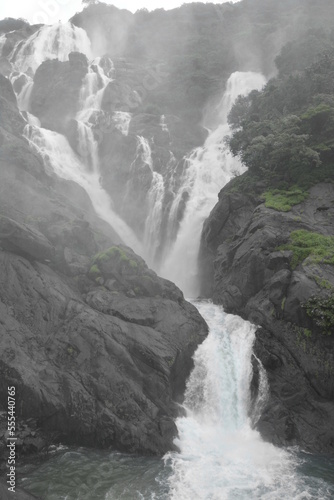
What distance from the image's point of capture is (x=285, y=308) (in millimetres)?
20578

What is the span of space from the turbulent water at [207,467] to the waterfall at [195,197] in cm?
1495

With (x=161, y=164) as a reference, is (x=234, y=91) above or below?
above

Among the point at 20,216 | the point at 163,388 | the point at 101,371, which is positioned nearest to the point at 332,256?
the point at 163,388

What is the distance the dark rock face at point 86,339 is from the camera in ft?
55.2

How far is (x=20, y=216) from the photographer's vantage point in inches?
1046

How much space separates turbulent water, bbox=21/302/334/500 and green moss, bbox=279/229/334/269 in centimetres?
712

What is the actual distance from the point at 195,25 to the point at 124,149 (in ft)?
187

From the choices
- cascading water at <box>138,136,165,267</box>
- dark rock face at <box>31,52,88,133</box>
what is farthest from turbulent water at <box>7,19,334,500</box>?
dark rock face at <box>31,52,88,133</box>

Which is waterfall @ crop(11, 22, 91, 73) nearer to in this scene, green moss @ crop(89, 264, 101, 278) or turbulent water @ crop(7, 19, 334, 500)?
turbulent water @ crop(7, 19, 334, 500)

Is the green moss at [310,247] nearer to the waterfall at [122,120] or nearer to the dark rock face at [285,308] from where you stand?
the dark rock face at [285,308]

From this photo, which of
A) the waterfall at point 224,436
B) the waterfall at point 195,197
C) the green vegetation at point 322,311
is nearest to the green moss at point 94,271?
the waterfall at point 224,436

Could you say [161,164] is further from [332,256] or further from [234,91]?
[332,256]

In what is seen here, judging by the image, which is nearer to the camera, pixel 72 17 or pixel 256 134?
pixel 256 134

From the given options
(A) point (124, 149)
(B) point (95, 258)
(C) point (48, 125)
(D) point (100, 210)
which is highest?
(C) point (48, 125)
